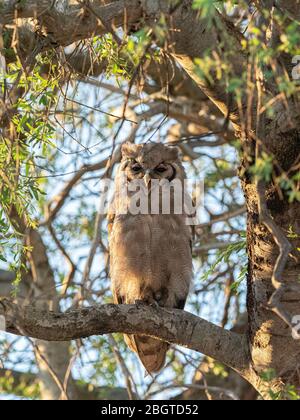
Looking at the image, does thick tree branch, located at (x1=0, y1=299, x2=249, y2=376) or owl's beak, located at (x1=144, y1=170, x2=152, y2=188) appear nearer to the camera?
thick tree branch, located at (x1=0, y1=299, x2=249, y2=376)

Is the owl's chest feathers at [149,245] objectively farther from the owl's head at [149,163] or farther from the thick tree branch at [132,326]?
the thick tree branch at [132,326]

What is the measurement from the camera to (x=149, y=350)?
4.89 meters

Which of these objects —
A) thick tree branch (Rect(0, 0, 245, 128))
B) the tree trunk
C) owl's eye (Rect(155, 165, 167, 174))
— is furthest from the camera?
owl's eye (Rect(155, 165, 167, 174))

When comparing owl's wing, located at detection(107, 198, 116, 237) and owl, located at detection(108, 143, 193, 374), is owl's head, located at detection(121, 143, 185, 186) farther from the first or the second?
owl's wing, located at detection(107, 198, 116, 237)

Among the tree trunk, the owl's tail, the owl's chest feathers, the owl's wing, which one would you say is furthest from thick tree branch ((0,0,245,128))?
the owl's tail

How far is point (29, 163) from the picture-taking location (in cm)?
360

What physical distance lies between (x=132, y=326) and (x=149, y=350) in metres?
1.37

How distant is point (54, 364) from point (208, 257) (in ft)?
5.00

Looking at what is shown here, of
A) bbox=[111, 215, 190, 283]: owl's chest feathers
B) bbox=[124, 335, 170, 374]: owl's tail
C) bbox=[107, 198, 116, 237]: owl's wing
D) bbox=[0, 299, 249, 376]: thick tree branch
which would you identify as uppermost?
bbox=[107, 198, 116, 237]: owl's wing

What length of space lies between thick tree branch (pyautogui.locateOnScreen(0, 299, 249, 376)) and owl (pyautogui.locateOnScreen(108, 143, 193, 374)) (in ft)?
2.68

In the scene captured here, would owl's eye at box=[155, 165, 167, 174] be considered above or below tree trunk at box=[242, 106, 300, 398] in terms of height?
above

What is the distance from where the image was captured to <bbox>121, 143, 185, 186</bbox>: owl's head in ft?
15.4

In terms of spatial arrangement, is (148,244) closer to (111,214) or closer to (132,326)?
(111,214)

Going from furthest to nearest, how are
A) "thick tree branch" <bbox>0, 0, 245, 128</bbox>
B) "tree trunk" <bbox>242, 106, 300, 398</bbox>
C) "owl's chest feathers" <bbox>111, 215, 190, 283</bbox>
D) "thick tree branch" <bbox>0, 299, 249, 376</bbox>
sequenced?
"owl's chest feathers" <bbox>111, 215, 190, 283</bbox> → "tree trunk" <bbox>242, 106, 300, 398</bbox> → "thick tree branch" <bbox>0, 299, 249, 376</bbox> → "thick tree branch" <bbox>0, 0, 245, 128</bbox>
